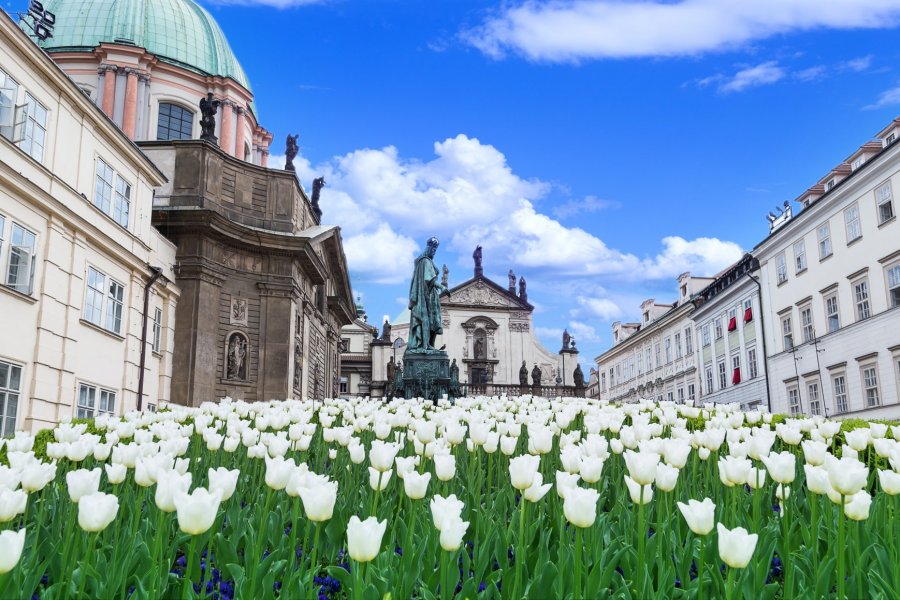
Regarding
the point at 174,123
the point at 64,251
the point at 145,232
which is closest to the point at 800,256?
the point at 145,232

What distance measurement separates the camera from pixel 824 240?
35250 mm

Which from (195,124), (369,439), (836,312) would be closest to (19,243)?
(369,439)

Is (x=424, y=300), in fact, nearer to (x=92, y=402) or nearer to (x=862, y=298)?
(x=92, y=402)

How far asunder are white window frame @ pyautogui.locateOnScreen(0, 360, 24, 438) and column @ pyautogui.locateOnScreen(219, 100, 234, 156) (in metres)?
26.6

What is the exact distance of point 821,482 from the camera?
3545 millimetres

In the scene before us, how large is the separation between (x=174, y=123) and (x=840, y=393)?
3622cm

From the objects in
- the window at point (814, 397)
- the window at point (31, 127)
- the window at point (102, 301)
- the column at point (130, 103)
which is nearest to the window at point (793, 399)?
the window at point (814, 397)

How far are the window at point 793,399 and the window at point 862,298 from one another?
6.31m

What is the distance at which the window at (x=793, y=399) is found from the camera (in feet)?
122

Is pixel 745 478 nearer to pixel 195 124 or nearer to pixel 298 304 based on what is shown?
pixel 298 304

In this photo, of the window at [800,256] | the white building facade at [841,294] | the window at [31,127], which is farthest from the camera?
the window at [800,256]

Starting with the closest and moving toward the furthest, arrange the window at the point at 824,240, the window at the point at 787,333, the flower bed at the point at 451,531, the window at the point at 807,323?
the flower bed at the point at 451,531
the window at the point at 824,240
the window at the point at 807,323
the window at the point at 787,333

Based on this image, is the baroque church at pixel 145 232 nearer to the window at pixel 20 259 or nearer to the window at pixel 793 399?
the window at pixel 20 259

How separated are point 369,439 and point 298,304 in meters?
28.6
